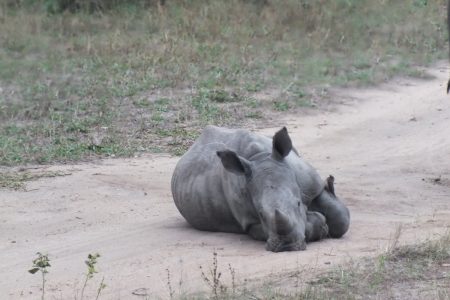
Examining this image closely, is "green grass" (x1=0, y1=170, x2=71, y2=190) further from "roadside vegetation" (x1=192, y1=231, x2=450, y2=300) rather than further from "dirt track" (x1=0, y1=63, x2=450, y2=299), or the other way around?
"roadside vegetation" (x1=192, y1=231, x2=450, y2=300)

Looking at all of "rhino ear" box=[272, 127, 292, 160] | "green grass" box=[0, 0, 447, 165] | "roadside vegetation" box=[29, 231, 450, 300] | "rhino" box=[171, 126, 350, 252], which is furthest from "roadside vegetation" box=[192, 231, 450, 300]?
"green grass" box=[0, 0, 447, 165]

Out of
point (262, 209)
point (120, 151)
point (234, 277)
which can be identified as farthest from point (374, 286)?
point (120, 151)

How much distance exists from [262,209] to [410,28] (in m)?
11.8

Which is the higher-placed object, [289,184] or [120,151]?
[289,184]

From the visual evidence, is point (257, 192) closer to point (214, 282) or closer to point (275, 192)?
point (275, 192)

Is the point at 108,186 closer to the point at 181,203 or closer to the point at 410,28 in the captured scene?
the point at 181,203

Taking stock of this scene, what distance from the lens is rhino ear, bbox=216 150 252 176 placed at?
8.26m

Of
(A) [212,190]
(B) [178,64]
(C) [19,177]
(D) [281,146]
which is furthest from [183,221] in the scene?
(B) [178,64]

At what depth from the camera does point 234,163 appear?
8359 millimetres

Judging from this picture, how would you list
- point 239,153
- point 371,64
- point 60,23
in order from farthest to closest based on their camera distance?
point 60,23 < point 371,64 < point 239,153

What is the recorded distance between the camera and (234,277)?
23.4 feet

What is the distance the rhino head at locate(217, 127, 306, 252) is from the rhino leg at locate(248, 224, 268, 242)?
0.08 m

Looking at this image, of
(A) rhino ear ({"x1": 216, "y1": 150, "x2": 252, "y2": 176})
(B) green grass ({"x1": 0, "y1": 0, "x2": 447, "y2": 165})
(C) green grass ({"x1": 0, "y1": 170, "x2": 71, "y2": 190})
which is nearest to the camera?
(A) rhino ear ({"x1": 216, "y1": 150, "x2": 252, "y2": 176})

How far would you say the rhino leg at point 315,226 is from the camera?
8.45 metres
